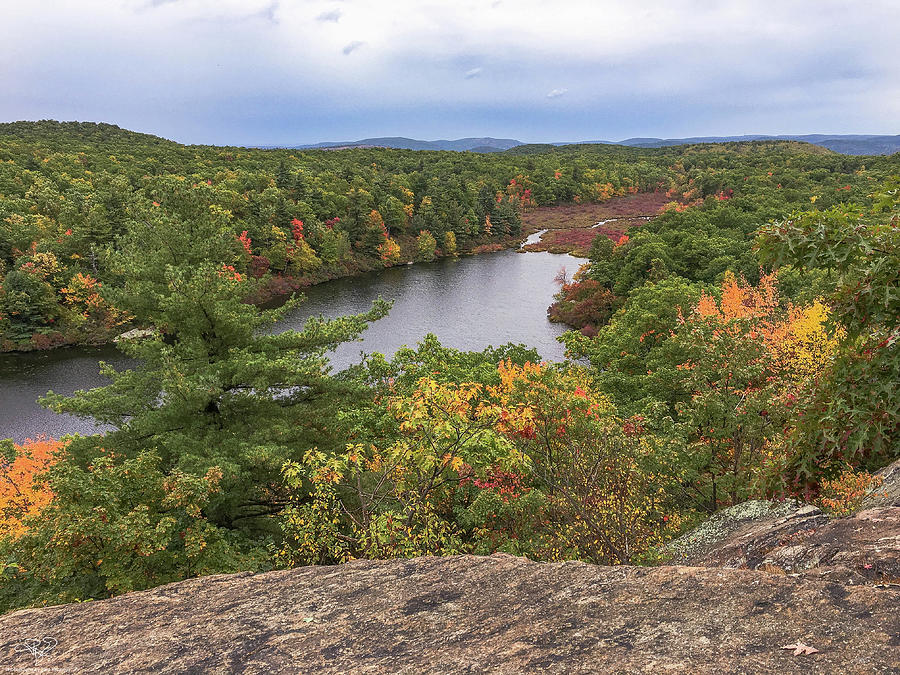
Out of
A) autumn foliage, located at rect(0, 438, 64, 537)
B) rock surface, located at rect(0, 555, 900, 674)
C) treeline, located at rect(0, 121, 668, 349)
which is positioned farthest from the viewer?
treeline, located at rect(0, 121, 668, 349)

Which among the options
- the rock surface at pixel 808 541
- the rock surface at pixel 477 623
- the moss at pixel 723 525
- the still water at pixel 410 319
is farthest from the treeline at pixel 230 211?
the rock surface at pixel 808 541

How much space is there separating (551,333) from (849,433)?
46448 millimetres

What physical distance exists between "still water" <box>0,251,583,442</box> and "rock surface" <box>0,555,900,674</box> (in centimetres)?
2671

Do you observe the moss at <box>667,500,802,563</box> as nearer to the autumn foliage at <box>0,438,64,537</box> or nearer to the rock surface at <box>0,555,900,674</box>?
the rock surface at <box>0,555,900,674</box>

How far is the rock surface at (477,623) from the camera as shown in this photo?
385cm

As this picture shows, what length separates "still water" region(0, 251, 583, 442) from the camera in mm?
40719

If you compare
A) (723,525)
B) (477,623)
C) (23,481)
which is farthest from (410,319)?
(477,623)

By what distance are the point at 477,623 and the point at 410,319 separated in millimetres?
52539

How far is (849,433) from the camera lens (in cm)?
674

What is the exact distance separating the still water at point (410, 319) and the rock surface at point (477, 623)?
26.7m

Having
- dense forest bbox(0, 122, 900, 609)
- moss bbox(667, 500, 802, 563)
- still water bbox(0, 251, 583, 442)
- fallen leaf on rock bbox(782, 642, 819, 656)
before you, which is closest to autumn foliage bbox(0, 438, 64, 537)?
dense forest bbox(0, 122, 900, 609)

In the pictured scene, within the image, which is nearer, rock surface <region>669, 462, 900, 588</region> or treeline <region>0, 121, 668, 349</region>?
rock surface <region>669, 462, 900, 588</region>

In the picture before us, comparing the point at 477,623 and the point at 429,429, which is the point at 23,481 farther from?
the point at 477,623

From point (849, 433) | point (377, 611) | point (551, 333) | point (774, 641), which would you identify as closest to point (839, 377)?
point (849, 433)
